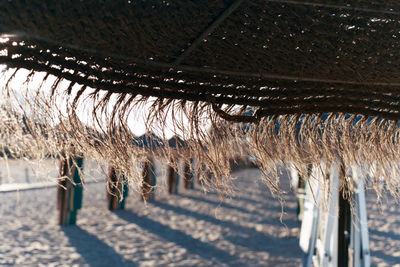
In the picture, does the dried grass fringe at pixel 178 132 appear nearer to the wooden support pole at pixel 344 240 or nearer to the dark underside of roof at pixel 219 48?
the dark underside of roof at pixel 219 48

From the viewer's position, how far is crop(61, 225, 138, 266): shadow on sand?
6088 millimetres

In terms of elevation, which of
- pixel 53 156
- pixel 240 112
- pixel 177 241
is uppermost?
pixel 240 112

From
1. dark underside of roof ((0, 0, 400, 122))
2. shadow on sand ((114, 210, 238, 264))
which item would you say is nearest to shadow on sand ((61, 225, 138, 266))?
shadow on sand ((114, 210, 238, 264))

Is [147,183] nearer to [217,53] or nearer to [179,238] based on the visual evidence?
[217,53]

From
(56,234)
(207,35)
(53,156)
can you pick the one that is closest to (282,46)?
(207,35)

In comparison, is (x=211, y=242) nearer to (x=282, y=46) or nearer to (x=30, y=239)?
(x=30, y=239)

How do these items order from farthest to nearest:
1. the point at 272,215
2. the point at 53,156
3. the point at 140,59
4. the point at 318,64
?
the point at 272,215, the point at 53,156, the point at 318,64, the point at 140,59

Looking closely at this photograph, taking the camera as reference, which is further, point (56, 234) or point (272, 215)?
point (272, 215)

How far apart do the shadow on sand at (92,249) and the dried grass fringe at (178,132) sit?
16.3 feet

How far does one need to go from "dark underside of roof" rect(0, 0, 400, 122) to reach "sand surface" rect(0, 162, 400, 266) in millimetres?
3911

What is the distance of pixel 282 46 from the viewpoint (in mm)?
1135

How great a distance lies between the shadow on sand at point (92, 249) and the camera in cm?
609

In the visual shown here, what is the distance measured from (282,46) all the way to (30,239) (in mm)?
7038

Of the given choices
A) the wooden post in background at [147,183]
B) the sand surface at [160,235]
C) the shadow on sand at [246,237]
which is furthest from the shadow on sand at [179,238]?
the wooden post in background at [147,183]
